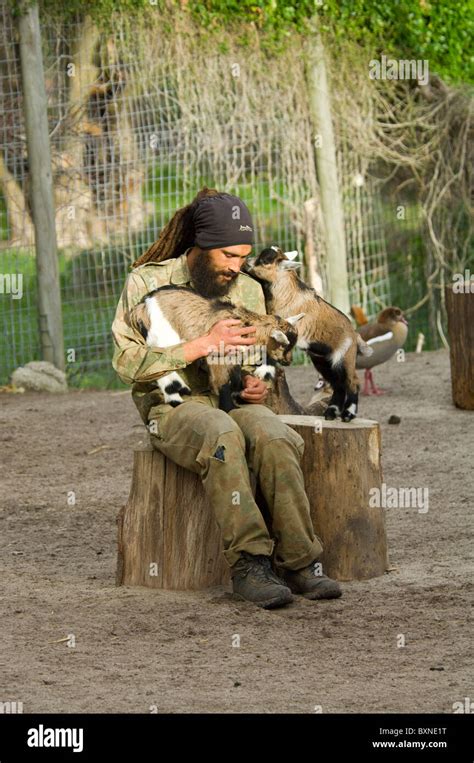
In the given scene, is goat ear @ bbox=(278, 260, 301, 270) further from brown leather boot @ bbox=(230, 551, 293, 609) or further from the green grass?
the green grass

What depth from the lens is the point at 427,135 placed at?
12.5 meters

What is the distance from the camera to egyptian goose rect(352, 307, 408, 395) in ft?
31.3

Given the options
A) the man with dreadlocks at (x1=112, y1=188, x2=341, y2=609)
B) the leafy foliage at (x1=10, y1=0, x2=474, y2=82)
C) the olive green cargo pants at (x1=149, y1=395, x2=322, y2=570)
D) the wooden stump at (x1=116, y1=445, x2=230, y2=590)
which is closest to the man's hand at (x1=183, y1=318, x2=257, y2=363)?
the man with dreadlocks at (x1=112, y1=188, x2=341, y2=609)

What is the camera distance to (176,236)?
543 centimetres

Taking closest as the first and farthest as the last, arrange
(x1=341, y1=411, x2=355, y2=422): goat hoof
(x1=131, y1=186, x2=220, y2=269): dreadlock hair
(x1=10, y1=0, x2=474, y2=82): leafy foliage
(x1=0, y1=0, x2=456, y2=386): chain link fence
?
(x1=131, y1=186, x2=220, y2=269): dreadlock hair
(x1=341, y1=411, x2=355, y2=422): goat hoof
(x1=0, y1=0, x2=456, y2=386): chain link fence
(x1=10, y1=0, x2=474, y2=82): leafy foliage

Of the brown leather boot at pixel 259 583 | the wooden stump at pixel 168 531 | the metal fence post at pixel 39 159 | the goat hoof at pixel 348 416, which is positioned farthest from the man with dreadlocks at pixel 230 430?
the metal fence post at pixel 39 159

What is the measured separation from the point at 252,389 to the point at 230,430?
14.3 inches

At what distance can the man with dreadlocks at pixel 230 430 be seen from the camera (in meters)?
4.89

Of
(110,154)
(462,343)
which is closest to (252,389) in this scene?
(462,343)

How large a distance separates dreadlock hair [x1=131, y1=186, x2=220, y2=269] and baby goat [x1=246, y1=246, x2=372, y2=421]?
1.08 ft

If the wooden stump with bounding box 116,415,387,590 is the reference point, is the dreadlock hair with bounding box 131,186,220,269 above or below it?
above

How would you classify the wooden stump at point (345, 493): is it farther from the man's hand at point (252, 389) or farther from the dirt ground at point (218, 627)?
the man's hand at point (252, 389)
